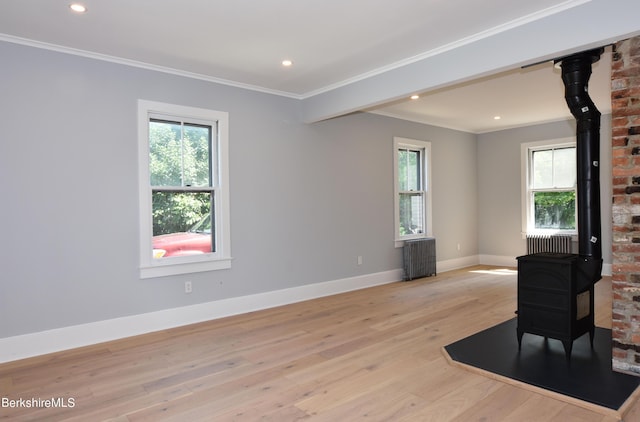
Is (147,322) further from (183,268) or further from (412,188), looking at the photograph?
(412,188)

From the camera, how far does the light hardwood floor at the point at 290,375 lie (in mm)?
2443

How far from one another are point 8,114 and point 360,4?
2.97 meters

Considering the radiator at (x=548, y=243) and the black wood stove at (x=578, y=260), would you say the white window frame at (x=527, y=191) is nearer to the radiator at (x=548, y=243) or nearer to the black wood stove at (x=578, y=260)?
the radiator at (x=548, y=243)

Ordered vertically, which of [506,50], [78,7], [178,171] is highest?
[78,7]

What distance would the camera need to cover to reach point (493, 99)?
552 centimetres

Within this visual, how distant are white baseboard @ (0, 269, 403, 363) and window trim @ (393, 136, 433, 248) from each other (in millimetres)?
1376

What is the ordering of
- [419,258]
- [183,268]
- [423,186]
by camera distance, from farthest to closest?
[423,186]
[419,258]
[183,268]

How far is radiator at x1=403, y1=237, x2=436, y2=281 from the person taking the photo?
255 inches

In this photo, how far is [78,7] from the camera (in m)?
2.82

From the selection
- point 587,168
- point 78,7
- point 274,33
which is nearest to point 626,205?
point 587,168

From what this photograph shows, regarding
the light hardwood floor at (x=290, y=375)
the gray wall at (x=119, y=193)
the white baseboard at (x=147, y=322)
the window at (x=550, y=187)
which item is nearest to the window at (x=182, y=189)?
the gray wall at (x=119, y=193)

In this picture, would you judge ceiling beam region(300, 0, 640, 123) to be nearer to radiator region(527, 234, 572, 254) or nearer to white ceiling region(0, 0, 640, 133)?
white ceiling region(0, 0, 640, 133)

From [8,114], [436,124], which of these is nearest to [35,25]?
[8,114]

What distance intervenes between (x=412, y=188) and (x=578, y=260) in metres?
3.97
